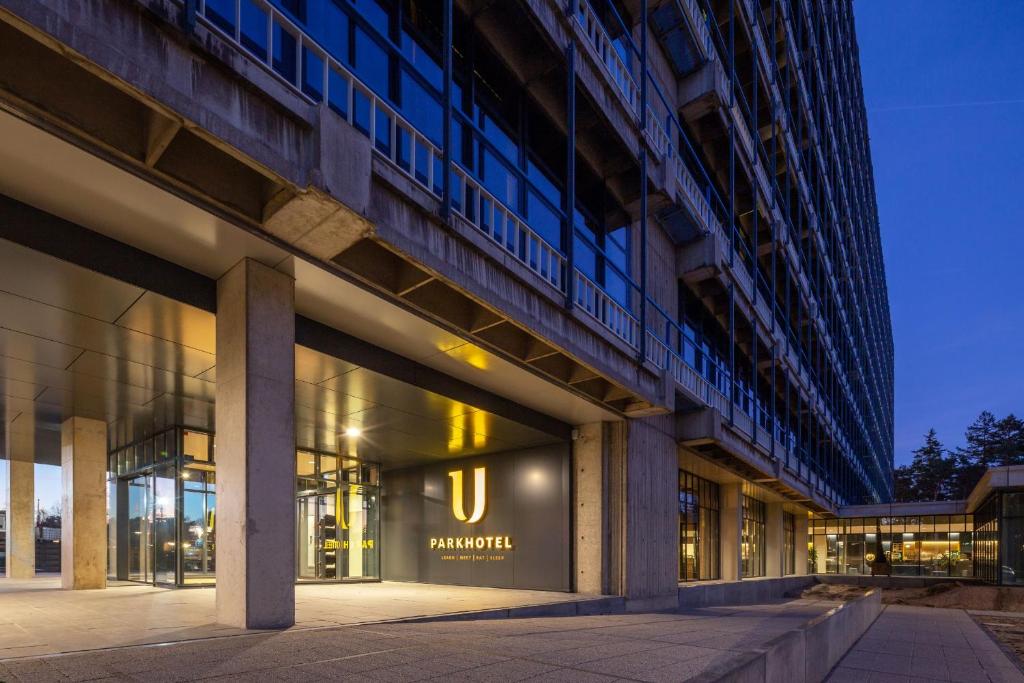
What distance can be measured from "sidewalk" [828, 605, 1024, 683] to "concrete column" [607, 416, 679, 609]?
196 inches

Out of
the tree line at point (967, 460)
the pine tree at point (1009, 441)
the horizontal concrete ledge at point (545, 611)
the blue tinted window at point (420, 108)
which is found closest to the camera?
the horizontal concrete ledge at point (545, 611)

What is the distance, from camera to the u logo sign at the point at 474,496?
69.5 ft

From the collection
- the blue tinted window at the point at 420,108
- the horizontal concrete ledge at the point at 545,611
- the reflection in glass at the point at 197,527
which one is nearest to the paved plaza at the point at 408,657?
the horizontal concrete ledge at the point at 545,611

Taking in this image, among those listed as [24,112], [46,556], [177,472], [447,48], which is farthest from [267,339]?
[46,556]

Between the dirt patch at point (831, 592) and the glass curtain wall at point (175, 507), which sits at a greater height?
the glass curtain wall at point (175, 507)

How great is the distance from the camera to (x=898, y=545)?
159ft

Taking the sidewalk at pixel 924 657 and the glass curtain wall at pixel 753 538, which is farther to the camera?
the glass curtain wall at pixel 753 538

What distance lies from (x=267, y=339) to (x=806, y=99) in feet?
116

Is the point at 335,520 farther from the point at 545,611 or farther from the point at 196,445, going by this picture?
the point at 545,611

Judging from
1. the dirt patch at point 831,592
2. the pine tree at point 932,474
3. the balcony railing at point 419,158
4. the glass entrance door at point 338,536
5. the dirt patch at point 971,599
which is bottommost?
the pine tree at point 932,474

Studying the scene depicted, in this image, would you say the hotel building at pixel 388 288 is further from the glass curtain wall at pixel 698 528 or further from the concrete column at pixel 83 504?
the glass curtain wall at pixel 698 528

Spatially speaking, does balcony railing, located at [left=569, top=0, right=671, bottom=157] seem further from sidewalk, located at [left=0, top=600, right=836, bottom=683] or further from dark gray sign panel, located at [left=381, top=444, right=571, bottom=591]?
sidewalk, located at [left=0, top=600, right=836, bottom=683]

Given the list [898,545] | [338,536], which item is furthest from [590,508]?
[898,545]

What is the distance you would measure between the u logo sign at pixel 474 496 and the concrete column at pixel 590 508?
3.53 metres
